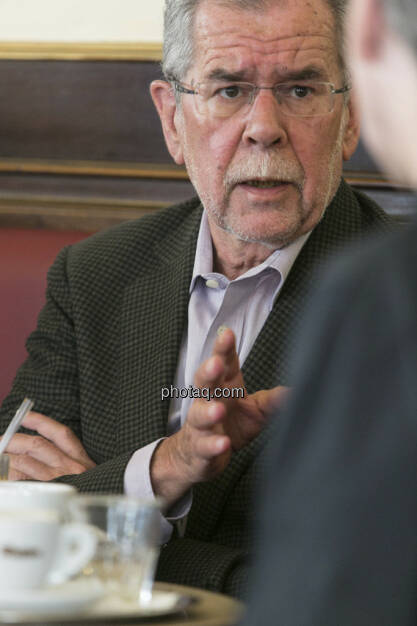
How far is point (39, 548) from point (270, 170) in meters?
1.09

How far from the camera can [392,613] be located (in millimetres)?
480

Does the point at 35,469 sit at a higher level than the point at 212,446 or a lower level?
lower

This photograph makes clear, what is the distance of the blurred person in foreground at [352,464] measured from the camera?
0.47 meters

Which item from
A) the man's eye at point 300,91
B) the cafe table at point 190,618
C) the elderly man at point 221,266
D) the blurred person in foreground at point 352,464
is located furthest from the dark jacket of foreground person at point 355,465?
the man's eye at point 300,91

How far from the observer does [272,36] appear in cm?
175

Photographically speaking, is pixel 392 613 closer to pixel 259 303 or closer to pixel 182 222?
pixel 259 303

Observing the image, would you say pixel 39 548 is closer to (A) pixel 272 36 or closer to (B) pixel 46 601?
(B) pixel 46 601

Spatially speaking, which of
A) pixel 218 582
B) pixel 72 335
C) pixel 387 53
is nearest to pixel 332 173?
pixel 72 335

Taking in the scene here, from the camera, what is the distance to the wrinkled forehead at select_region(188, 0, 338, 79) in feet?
5.74

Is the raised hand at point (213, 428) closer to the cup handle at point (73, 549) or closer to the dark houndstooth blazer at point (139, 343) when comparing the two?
the dark houndstooth blazer at point (139, 343)

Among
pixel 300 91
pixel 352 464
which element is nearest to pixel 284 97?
pixel 300 91

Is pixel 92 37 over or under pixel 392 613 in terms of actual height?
over

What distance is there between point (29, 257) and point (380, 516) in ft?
5.68

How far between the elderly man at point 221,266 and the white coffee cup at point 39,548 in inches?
31.2
